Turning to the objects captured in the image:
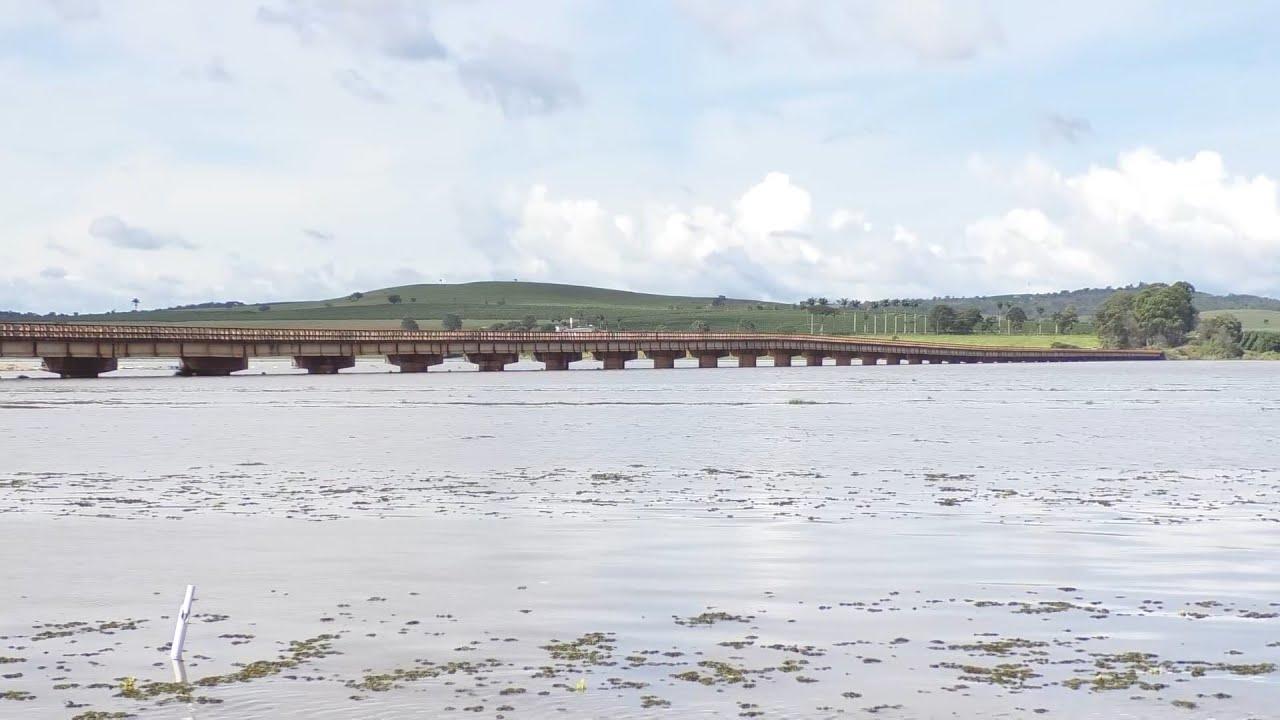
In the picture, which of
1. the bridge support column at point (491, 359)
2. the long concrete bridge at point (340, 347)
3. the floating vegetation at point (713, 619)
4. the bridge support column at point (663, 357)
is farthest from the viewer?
the bridge support column at point (663, 357)

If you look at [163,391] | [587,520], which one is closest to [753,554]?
[587,520]

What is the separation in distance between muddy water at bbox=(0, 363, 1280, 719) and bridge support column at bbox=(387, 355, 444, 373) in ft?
351

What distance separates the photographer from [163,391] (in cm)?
9075

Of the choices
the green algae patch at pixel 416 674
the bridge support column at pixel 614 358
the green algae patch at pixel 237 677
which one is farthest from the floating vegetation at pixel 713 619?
the bridge support column at pixel 614 358

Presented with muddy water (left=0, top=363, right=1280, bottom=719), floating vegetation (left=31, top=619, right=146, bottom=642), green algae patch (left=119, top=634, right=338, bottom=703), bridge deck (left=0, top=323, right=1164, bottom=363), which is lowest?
muddy water (left=0, top=363, right=1280, bottom=719)

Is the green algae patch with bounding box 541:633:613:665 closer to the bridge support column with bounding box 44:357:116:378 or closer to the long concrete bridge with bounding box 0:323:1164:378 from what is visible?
the long concrete bridge with bounding box 0:323:1164:378

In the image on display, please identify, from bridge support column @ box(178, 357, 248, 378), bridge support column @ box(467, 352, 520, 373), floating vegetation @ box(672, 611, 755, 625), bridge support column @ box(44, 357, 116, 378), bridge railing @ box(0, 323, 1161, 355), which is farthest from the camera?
bridge support column @ box(467, 352, 520, 373)

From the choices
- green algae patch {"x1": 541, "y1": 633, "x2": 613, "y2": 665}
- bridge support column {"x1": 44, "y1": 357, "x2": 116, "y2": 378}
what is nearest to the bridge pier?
bridge support column {"x1": 44, "y1": 357, "x2": 116, "y2": 378}

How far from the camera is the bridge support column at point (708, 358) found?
176 m

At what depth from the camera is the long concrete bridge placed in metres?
118

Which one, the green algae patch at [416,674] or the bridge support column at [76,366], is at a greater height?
the bridge support column at [76,366]

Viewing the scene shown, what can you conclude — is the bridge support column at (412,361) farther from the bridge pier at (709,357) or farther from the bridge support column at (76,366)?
the bridge pier at (709,357)

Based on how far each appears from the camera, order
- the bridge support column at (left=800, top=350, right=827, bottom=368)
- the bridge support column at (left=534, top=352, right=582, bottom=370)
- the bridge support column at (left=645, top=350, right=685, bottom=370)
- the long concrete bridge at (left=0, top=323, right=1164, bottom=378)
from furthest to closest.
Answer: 1. the bridge support column at (left=800, top=350, right=827, bottom=368)
2. the bridge support column at (left=645, top=350, right=685, bottom=370)
3. the bridge support column at (left=534, top=352, right=582, bottom=370)
4. the long concrete bridge at (left=0, top=323, right=1164, bottom=378)

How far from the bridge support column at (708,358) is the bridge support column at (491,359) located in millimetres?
25885
